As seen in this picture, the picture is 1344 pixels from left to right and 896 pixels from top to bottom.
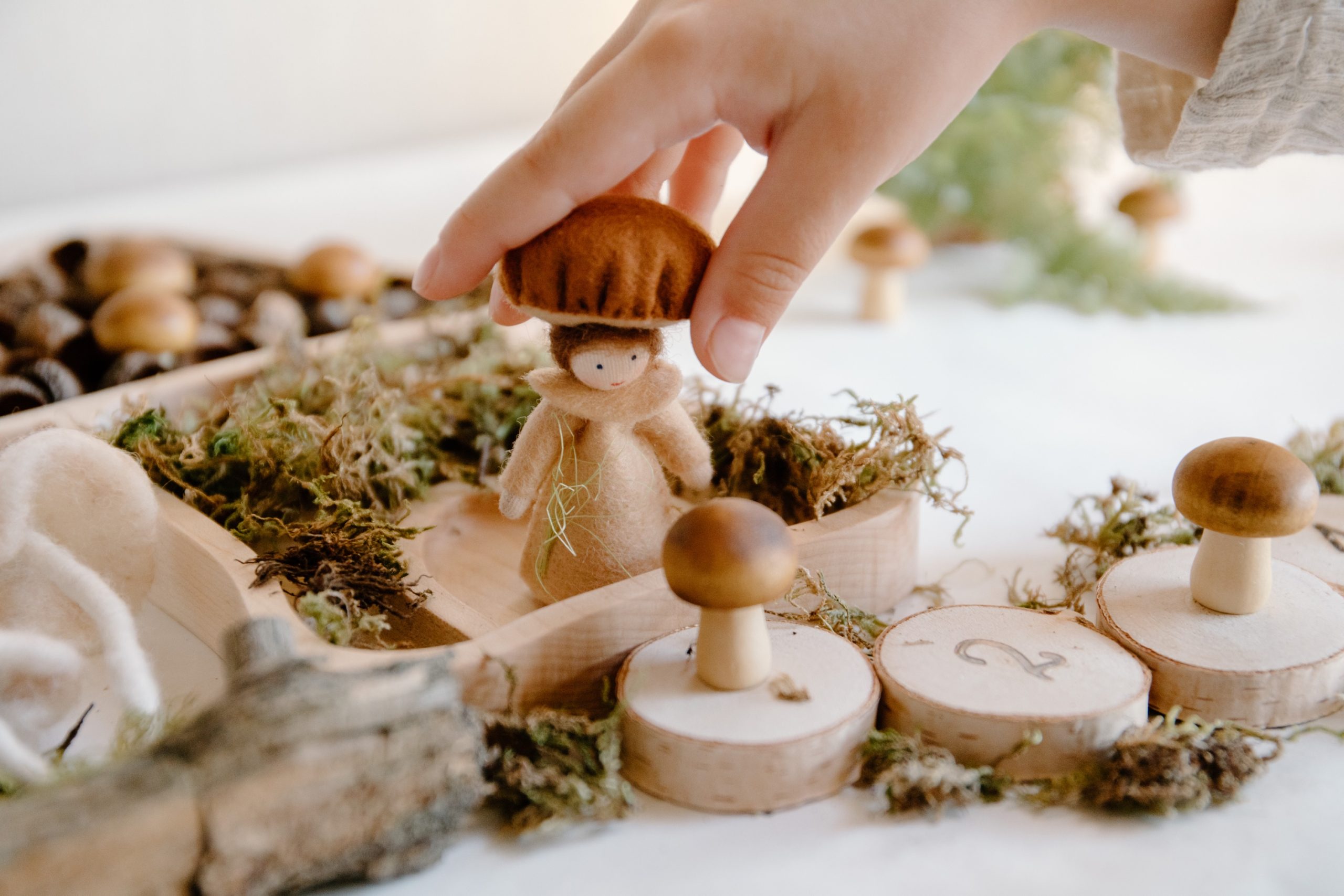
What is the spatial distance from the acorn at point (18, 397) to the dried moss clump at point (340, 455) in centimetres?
15

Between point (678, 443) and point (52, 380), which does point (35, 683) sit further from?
point (52, 380)

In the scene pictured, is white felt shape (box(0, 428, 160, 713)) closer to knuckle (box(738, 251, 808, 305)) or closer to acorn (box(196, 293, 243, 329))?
knuckle (box(738, 251, 808, 305))

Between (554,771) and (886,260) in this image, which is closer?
(554,771)

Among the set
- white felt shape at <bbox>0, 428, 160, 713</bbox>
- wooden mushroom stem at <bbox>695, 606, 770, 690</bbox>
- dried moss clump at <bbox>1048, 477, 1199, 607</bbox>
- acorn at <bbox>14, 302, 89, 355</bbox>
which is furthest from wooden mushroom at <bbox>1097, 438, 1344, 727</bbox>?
acorn at <bbox>14, 302, 89, 355</bbox>

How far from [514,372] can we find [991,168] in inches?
42.7

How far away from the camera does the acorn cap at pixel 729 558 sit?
605 millimetres

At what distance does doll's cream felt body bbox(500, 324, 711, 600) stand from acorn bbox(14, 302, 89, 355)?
0.78 metres

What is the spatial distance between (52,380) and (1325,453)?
1.24 meters

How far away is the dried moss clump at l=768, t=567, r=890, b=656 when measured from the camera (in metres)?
0.77

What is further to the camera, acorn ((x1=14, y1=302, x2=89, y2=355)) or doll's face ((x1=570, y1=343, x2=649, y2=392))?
Result: acorn ((x1=14, y1=302, x2=89, y2=355))

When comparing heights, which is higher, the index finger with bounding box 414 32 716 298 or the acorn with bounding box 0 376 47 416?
the index finger with bounding box 414 32 716 298

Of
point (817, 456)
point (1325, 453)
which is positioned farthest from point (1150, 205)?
point (817, 456)

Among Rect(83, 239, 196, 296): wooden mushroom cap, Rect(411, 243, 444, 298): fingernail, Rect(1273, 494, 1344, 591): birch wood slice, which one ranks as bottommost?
Rect(1273, 494, 1344, 591): birch wood slice

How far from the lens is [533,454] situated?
799 mm
